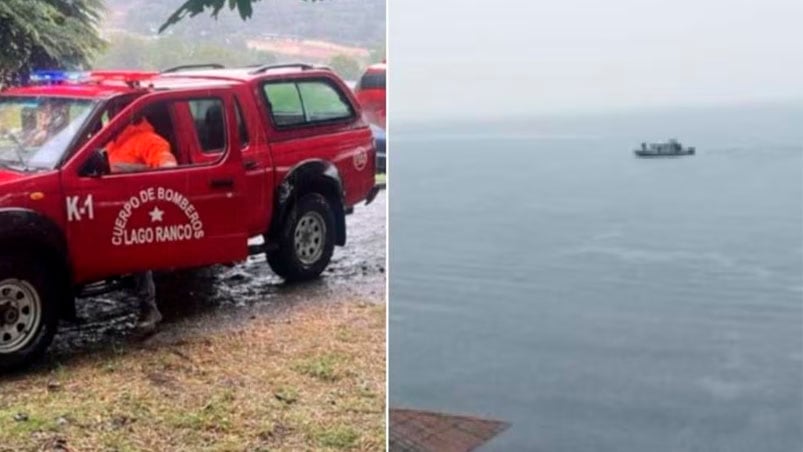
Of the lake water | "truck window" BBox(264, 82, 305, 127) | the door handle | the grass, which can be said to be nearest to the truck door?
the door handle

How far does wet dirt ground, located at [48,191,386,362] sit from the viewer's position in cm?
306

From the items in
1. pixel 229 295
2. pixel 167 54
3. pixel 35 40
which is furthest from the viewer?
pixel 229 295

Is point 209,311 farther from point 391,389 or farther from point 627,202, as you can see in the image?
point 627,202

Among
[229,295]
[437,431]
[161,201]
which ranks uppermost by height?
[161,201]

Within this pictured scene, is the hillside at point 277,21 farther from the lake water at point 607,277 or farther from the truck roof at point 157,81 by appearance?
the lake water at point 607,277

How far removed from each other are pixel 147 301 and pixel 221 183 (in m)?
0.34

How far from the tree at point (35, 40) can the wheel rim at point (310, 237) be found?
0.65 meters

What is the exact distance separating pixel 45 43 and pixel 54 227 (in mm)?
426

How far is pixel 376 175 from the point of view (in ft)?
10.2

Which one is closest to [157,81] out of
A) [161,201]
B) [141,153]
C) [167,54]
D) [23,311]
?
[167,54]

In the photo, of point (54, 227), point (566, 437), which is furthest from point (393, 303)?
point (54, 227)

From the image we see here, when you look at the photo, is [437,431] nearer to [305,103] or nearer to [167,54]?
[305,103]

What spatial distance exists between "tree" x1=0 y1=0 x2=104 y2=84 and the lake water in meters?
0.79

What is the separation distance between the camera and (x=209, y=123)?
3076 millimetres
